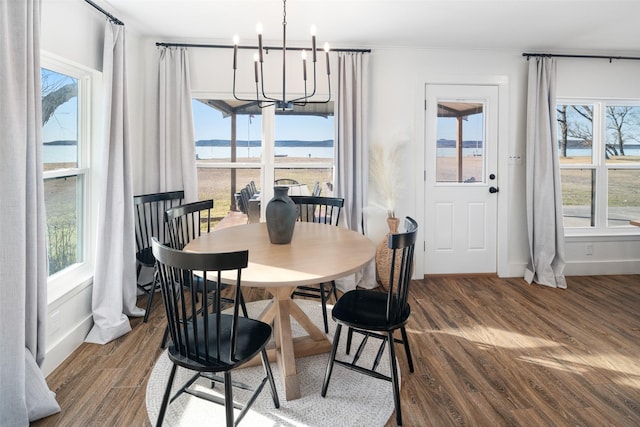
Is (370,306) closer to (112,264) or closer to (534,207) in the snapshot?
(112,264)

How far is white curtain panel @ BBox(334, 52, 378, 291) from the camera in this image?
3.96 meters

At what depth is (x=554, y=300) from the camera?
145 inches

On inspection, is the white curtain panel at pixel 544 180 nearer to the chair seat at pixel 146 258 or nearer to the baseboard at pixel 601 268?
the baseboard at pixel 601 268

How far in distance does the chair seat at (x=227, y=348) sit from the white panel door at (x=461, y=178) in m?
2.83

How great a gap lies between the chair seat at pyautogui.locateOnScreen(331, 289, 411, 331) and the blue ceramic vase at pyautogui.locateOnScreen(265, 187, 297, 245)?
53 centimetres

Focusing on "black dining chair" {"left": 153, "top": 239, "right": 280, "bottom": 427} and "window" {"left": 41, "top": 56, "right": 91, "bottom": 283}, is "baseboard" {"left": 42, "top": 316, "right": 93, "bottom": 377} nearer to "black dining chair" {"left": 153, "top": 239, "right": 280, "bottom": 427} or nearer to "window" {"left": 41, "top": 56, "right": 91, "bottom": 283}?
"window" {"left": 41, "top": 56, "right": 91, "bottom": 283}

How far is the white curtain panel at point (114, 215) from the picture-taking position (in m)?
2.87

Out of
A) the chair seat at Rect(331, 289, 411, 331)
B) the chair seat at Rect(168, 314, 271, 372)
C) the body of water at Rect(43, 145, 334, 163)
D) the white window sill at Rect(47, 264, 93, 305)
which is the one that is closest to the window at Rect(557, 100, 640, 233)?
the body of water at Rect(43, 145, 334, 163)

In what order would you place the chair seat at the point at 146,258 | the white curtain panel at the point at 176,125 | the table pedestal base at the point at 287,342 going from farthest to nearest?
the white curtain panel at the point at 176,125 → the chair seat at the point at 146,258 → the table pedestal base at the point at 287,342

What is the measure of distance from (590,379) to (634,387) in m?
0.21

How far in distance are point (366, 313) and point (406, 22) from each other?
2.57 meters

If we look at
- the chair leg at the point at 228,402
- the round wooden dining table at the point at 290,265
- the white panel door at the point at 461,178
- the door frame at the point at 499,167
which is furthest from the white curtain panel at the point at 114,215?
the white panel door at the point at 461,178

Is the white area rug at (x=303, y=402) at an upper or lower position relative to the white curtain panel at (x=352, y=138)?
lower

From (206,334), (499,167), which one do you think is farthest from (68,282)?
(499,167)
